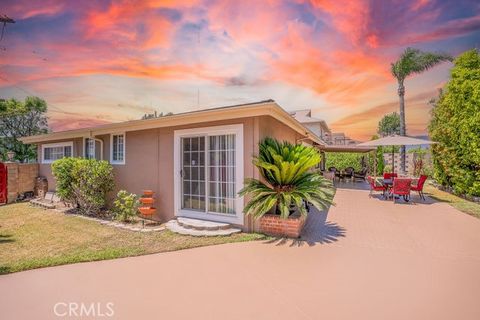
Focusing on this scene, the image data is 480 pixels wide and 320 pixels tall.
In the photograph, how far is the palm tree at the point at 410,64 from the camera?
19531 mm

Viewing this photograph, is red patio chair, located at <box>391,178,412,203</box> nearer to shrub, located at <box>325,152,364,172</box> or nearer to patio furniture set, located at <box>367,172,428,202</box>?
patio furniture set, located at <box>367,172,428,202</box>

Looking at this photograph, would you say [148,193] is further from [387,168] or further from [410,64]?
[410,64]

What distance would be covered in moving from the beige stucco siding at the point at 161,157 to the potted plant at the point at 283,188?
32 centimetres

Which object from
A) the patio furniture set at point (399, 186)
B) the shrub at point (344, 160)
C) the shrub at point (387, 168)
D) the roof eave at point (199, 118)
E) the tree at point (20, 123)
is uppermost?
the tree at point (20, 123)

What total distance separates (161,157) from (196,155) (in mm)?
1450

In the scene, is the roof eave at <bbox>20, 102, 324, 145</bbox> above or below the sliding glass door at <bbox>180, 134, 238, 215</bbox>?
above

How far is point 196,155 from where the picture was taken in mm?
7211

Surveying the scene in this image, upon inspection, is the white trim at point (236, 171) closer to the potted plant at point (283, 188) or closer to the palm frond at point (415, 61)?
the potted plant at point (283, 188)

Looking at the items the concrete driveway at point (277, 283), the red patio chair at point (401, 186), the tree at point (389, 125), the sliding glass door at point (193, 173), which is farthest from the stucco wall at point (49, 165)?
the tree at point (389, 125)

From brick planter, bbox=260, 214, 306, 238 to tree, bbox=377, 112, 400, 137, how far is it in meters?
53.9

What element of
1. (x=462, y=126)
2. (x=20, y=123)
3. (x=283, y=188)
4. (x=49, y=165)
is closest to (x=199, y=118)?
(x=283, y=188)

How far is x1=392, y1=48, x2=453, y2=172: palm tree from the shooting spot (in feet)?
64.1

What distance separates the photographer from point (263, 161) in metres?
6.01

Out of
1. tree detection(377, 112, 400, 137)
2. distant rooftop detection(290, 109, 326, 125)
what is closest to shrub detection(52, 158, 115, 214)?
distant rooftop detection(290, 109, 326, 125)
